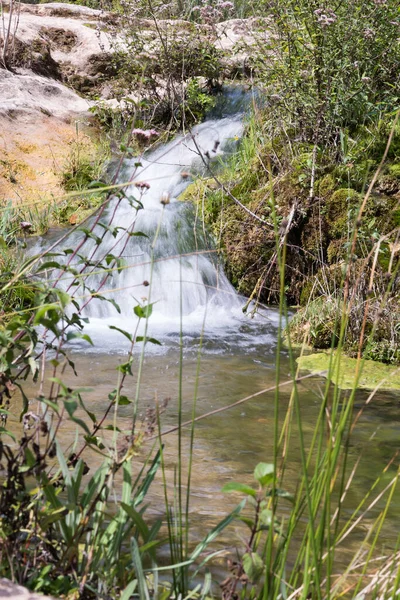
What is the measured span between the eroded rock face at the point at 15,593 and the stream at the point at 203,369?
0.41 meters

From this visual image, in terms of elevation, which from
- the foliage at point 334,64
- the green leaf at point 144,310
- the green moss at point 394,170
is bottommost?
the green leaf at point 144,310

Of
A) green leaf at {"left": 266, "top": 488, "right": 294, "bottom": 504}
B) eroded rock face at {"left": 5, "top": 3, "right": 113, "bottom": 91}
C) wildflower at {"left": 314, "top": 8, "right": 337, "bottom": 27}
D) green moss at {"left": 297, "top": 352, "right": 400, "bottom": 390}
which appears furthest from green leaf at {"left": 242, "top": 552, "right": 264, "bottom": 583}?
eroded rock face at {"left": 5, "top": 3, "right": 113, "bottom": 91}

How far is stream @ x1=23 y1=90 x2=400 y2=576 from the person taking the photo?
286cm

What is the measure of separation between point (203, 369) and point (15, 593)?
3837mm

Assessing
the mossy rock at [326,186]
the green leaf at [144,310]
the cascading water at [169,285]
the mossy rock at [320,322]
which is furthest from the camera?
the mossy rock at [326,186]

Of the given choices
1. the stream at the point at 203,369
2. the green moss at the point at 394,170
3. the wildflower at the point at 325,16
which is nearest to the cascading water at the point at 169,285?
the stream at the point at 203,369

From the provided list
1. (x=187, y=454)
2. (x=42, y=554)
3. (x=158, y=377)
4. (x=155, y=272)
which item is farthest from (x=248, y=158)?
(x=42, y=554)

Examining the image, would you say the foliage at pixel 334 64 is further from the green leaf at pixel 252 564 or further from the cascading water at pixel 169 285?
the green leaf at pixel 252 564

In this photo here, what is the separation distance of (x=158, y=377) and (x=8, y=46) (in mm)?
7950

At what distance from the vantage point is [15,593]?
3.86 ft

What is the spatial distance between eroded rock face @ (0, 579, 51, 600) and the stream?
412 millimetres

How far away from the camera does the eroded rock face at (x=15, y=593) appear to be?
1160 millimetres

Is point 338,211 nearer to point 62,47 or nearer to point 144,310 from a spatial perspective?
point 144,310

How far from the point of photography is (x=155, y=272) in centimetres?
717
